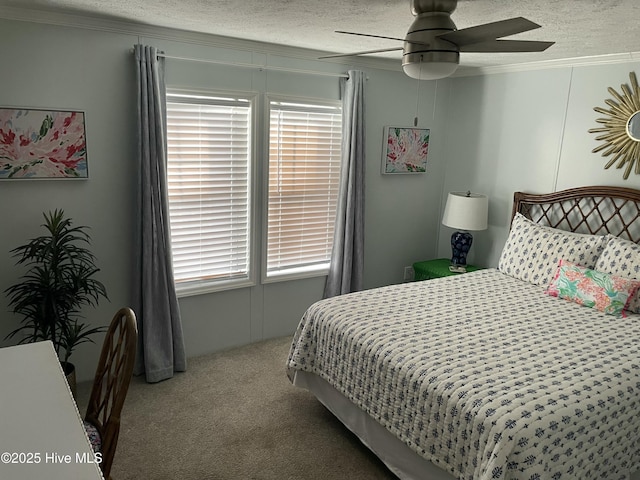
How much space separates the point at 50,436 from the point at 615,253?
335cm

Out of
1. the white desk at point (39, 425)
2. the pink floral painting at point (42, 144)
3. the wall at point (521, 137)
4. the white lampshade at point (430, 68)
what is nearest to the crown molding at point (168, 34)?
the pink floral painting at point (42, 144)

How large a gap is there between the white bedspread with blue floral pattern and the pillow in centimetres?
7

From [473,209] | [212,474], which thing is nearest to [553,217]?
[473,209]

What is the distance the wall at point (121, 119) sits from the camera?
116 inches

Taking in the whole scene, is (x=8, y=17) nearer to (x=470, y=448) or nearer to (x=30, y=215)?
(x=30, y=215)

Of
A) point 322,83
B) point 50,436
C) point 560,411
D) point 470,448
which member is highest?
point 322,83

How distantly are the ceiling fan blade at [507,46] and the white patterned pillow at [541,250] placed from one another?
1.95 metres

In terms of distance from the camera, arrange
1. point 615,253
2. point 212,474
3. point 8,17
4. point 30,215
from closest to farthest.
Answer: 1. point 212,474
2. point 8,17
3. point 30,215
4. point 615,253

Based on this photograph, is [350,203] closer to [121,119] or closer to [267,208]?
[267,208]

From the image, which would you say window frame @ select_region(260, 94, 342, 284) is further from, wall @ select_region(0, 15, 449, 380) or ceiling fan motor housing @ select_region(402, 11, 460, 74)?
ceiling fan motor housing @ select_region(402, 11, 460, 74)

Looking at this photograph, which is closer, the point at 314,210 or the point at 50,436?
the point at 50,436

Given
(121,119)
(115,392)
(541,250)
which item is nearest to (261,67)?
(121,119)

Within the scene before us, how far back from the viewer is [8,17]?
2783mm

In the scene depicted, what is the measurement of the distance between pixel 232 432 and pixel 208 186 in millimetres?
1717
